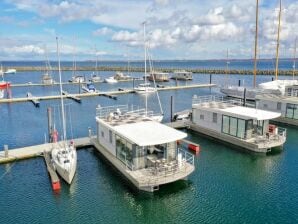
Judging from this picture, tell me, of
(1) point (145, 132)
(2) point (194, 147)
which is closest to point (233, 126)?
(2) point (194, 147)

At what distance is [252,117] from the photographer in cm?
3206

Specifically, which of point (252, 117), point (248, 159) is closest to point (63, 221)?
point (248, 159)

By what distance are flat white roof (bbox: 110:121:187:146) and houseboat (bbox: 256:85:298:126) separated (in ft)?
82.9

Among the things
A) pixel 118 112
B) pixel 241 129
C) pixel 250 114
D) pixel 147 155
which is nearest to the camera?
pixel 147 155

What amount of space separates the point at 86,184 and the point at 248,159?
1677cm

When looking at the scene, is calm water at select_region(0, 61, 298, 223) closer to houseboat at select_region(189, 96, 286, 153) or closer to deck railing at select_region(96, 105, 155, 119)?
houseboat at select_region(189, 96, 286, 153)

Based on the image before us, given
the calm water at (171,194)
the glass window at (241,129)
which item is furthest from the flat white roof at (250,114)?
the calm water at (171,194)

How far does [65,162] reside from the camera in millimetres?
26203

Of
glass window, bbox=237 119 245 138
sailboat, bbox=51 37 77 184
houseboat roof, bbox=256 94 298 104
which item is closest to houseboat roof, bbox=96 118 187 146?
sailboat, bbox=51 37 77 184

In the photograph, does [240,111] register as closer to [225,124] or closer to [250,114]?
[250,114]

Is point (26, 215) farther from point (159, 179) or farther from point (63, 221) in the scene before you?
point (159, 179)

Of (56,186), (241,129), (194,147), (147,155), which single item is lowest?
(56,186)

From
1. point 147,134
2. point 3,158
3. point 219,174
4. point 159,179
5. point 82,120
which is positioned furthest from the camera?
point 82,120

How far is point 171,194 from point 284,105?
96.2 feet
